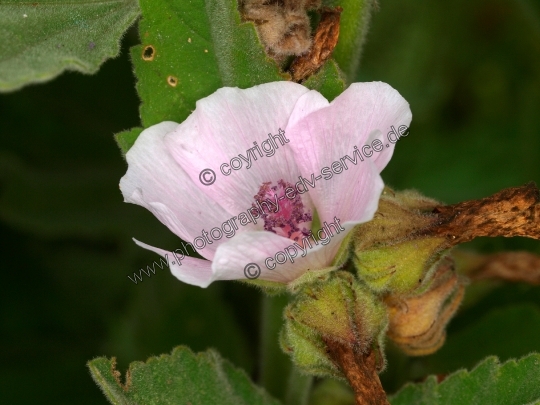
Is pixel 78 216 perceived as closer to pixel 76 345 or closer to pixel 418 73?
pixel 76 345

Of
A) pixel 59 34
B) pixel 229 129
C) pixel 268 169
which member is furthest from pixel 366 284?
pixel 59 34

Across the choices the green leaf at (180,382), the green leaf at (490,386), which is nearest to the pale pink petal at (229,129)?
the green leaf at (180,382)

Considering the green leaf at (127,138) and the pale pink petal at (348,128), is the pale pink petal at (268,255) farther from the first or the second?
the green leaf at (127,138)

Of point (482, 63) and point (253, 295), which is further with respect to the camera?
point (482, 63)

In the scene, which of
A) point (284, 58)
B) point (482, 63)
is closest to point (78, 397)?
point (284, 58)

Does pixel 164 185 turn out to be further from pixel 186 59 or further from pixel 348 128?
pixel 348 128

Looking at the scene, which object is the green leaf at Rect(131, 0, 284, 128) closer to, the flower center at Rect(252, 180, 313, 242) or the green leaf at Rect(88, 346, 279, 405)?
the flower center at Rect(252, 180, 313, 242)
